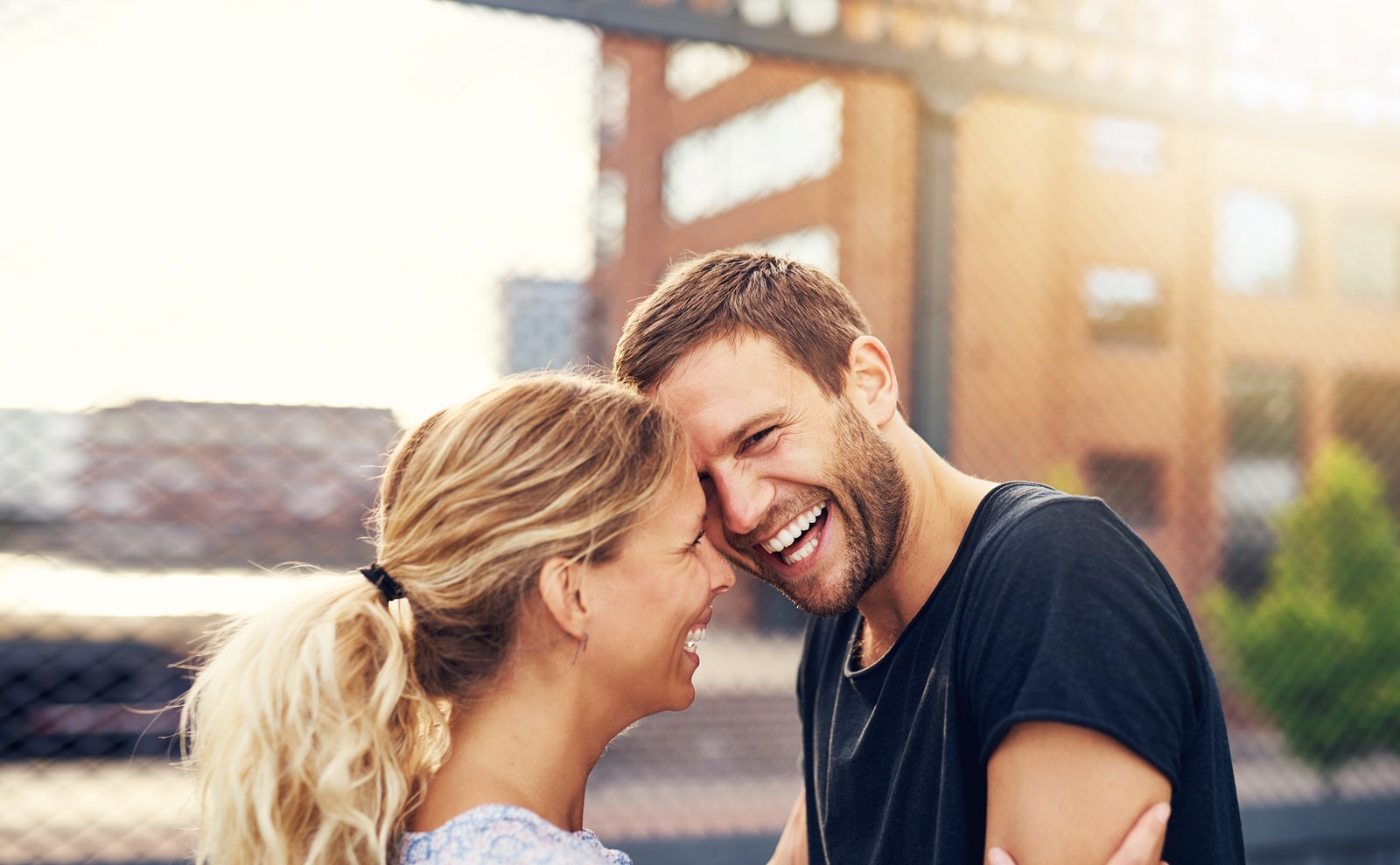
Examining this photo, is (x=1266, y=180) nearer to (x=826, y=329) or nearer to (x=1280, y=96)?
(x=1280, y=96)

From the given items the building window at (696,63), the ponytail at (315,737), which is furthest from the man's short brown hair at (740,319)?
the building window at (696,63)

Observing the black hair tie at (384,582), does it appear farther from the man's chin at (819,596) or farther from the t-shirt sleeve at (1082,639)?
the t-shirt sleeve at (1082,639)

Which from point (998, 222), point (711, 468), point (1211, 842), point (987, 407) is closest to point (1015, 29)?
point (711, 468)

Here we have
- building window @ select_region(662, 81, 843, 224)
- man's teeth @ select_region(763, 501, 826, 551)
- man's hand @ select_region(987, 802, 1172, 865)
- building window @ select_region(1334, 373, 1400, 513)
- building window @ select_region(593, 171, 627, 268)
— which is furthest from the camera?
building window @ select_region(1334, 373, 1400, 513)

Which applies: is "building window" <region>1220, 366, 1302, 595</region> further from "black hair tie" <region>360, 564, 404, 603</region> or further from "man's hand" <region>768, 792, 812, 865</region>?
"black hair tie" <region>360, 564, 404, 603</region>

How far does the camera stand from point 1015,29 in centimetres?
327

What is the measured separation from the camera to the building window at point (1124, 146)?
56.9 feet

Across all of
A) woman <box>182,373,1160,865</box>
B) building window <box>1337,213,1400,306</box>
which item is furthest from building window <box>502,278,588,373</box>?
building window <box>1337,213,1400,306</box>

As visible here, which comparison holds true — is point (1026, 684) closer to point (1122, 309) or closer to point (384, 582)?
point (384, 582)

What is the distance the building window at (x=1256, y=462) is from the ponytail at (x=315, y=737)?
16308 mm

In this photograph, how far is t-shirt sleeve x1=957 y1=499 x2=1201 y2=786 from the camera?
1.39 metres

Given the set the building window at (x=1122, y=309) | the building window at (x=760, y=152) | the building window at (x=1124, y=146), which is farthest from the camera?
the building window at (x=1122, y=309)

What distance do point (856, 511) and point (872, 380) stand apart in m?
0.26

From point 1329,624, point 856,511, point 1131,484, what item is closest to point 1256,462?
point 1131,484
